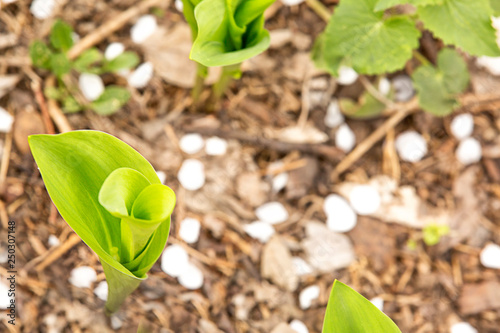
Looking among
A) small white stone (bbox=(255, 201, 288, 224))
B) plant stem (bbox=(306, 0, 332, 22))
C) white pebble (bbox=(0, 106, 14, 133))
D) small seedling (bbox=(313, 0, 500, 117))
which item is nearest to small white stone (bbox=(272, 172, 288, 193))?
small white stone (bbox=(255, 201, 288, 224))

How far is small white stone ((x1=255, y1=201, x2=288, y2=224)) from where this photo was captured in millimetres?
1021

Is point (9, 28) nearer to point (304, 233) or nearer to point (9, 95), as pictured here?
point (9, 95)

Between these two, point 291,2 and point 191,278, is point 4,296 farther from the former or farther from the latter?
point 291,2

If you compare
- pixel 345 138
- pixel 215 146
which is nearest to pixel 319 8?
pixel 345 138

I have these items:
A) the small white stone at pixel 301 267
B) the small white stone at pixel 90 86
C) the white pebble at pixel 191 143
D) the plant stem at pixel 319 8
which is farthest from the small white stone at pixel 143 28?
the small white stone at pixel 301 267

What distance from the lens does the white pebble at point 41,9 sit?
3.40ft

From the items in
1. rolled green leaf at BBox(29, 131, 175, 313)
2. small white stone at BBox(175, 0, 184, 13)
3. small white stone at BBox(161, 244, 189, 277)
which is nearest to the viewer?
rolled green leaf at BBox(29, 131, 175, 313)

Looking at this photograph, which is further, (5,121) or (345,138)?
(345,138)

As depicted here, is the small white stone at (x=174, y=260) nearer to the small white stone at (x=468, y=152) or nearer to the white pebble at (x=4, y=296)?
the white pebble at (x=4, y=296)

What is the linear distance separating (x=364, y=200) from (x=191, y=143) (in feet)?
1.30

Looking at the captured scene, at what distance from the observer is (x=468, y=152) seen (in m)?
1.15

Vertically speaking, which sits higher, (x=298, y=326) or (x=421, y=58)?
(x=421, y=58)

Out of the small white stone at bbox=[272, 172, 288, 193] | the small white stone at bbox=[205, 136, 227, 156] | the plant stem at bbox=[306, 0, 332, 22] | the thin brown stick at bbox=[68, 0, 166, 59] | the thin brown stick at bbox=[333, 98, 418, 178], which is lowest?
the thin brown stick at bbox=[333, 98, 418, 178]

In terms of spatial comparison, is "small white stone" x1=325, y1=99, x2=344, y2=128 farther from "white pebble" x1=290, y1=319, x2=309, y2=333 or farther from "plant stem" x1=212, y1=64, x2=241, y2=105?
"white pebble" x1=290, y1=319, x2=309, y2=333
